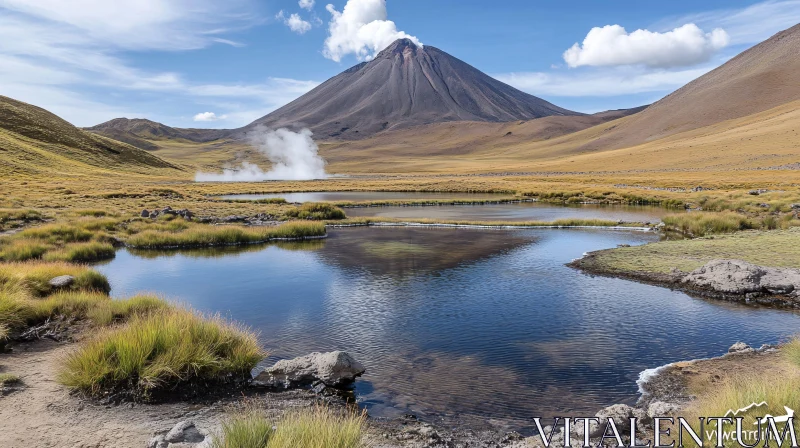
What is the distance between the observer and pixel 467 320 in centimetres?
1680

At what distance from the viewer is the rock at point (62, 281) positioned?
1689 centimetres

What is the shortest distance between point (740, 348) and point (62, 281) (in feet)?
67.0

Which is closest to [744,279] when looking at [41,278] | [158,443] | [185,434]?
[185,434]

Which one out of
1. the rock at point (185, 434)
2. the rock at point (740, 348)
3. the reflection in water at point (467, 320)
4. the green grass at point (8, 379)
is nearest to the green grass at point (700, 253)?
the reflection in water at point (467, 320)

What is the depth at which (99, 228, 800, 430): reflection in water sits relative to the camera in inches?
445

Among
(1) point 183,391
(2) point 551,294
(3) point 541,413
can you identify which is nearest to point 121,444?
(1) point 183,391

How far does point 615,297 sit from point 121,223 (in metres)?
36.0

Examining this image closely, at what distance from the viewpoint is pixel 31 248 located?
82.6ft

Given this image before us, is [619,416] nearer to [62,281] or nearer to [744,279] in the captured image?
[744,279]

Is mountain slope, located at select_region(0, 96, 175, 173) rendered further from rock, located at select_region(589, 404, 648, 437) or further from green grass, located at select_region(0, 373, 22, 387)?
rock, located at select_region(589, 404, 648, 437)

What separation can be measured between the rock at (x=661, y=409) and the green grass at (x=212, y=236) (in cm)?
2980

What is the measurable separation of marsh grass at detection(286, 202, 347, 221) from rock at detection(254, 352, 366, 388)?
3596cm

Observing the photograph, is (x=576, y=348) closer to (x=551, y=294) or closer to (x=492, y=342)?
(x=492, y=342)

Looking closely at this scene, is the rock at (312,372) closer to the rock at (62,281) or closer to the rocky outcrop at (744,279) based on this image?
the rock at (62,281)
